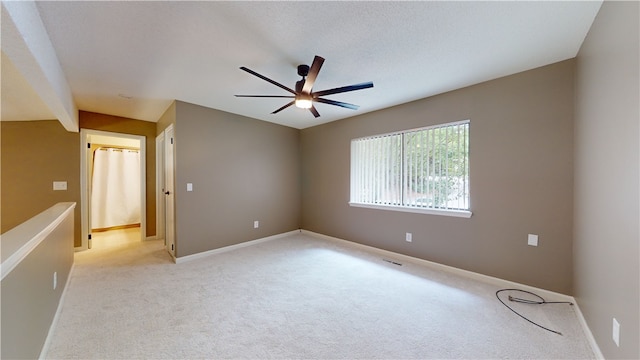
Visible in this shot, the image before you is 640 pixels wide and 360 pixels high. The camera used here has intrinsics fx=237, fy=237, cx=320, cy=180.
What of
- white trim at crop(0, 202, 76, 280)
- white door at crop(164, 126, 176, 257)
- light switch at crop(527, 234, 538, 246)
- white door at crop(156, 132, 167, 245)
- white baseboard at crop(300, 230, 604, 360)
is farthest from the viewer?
white door at crop(156, 132, 167, 245)

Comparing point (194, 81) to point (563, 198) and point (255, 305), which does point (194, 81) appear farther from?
point (563, 198)

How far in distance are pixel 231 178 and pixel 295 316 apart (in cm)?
271

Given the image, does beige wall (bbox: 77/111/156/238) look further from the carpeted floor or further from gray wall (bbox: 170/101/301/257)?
gray wall (bbox: 170/101/301/257)

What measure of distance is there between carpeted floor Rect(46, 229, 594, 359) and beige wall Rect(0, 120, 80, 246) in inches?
57.2

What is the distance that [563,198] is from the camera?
2.36 meters

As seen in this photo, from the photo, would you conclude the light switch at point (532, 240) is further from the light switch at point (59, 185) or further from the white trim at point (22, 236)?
the light switch at point (59, 185)

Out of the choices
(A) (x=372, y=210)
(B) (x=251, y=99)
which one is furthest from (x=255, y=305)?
(B) (x=251, y=99)

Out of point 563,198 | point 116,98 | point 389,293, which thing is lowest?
point 389,293

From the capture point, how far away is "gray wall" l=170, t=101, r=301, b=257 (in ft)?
11.7

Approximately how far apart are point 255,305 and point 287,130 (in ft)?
11.8

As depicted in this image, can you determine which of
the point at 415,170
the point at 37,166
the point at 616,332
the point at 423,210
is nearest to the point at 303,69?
the point at 415,170

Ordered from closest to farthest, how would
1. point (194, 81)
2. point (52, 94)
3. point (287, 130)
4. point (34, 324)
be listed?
point (34, 324)
point (52, 94)
point (194, 81)
point (287, 130)

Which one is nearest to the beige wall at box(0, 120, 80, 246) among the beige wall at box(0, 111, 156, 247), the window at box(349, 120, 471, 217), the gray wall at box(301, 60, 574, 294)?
the beige wall at box(0, 111, 156, 247)

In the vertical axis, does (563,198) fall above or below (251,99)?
below
